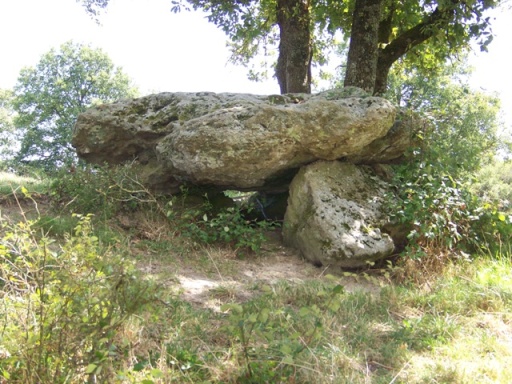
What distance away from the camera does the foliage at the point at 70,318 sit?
2.16m

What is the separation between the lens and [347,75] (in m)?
7.88

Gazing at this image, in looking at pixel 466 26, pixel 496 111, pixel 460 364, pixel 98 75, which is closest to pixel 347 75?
pixel 466 26

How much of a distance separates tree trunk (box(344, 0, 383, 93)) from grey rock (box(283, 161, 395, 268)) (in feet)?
7.20

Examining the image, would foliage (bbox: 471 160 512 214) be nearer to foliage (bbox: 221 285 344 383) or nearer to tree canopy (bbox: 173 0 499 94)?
tree canopy (bbox: 173 0 499 94)

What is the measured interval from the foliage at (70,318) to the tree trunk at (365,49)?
6.48 meters

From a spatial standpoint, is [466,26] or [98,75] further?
[98,75]

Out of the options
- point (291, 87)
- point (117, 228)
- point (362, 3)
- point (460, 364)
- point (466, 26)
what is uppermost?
point (362, 3)

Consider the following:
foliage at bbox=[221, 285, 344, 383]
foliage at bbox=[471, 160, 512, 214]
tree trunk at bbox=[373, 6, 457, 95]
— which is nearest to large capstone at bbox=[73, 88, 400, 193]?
tree trunk at bbox=[373, 6, 457, 95]

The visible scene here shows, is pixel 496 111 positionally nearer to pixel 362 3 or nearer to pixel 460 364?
pixel 362 3

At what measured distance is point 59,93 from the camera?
3106cm

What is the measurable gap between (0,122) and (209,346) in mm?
41312

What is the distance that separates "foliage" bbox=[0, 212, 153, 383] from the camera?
85.0 inches

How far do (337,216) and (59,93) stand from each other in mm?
30865

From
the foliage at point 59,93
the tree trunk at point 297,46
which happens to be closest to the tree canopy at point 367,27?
the tree trunk at point 297,46
